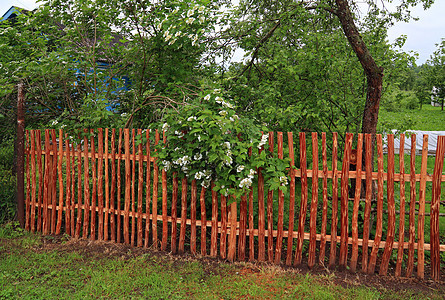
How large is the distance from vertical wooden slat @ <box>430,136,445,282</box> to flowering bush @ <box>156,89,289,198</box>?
61.6 inches

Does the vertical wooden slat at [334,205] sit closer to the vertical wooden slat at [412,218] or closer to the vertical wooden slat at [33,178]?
the vertical wooden slat at [412,218]

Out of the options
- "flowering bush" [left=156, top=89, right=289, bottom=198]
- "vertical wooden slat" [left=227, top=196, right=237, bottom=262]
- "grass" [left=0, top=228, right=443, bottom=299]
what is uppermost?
"flowering bush" [left=156, top=89, right=289, bottom=198]

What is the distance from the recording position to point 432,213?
153 inches

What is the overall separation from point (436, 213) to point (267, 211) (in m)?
1.82

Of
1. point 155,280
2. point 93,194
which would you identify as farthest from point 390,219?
point 93,194

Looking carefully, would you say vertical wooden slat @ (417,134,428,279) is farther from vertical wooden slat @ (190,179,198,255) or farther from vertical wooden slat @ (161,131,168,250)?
vertical wooden slat @ (161,131,168,250)

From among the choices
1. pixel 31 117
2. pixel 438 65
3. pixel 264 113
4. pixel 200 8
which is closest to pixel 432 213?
pixel 264 113

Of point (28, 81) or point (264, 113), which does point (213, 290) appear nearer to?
point (264, 113)

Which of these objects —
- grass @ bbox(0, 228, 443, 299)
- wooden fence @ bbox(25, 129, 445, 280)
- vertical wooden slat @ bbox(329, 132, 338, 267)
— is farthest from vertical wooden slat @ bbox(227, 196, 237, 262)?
vertical wooden slat @ bbox(329, 132, 338, 267)

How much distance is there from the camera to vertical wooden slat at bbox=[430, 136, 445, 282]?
3.76 metres

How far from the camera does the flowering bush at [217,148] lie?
359 cm

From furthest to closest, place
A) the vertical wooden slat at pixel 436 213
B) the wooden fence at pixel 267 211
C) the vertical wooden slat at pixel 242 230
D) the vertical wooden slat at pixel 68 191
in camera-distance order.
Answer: the vertical wooden slat at pixel 68 191 < the vertical wooden slat at pixel 242 230 < the wooden fence at pixel 267 211 < the vertical wooden slat at pixel 436 213

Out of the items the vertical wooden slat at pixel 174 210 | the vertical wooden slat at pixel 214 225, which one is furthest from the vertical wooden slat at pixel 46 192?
the vertical wooden slat at pixel 214 225

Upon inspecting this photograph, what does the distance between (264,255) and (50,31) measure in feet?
15.1
